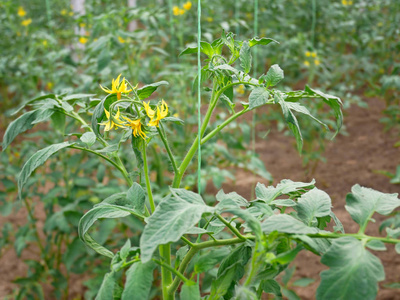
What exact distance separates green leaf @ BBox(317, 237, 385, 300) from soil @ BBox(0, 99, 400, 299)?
1.29 m

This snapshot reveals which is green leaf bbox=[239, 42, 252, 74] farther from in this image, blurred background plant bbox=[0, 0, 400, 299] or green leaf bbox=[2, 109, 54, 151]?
green leaf bbox=[2, 109, 54, 151]

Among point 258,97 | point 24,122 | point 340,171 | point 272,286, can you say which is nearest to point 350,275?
point 272,286

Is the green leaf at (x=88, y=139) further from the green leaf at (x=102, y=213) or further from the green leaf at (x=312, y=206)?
the green leaf at (x=312, y=206)

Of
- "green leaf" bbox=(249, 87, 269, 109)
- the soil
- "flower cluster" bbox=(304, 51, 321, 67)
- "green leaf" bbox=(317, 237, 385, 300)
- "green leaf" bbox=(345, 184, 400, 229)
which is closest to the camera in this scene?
"green leaf" bbox=(317, 237, 385, 300)

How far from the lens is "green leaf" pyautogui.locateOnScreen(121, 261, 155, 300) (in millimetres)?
643

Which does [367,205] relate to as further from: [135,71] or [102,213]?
[135,71]

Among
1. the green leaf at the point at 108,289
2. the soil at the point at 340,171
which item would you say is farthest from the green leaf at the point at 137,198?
the soil at the point at 340,171

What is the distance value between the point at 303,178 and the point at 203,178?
3.04 feet

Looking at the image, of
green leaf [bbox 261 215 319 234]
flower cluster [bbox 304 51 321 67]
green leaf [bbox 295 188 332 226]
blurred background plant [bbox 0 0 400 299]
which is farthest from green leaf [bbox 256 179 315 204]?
flower cluster [bbox 304 51 321 67]

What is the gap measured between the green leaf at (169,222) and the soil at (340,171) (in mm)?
1340

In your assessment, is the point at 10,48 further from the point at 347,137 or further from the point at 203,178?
the point at 347,137

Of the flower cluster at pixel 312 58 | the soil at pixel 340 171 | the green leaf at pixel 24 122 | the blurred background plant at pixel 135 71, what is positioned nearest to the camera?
the green leaf at pixel 24 122

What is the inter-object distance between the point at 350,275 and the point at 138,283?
0.95ft

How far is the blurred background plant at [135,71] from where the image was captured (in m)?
1.84
